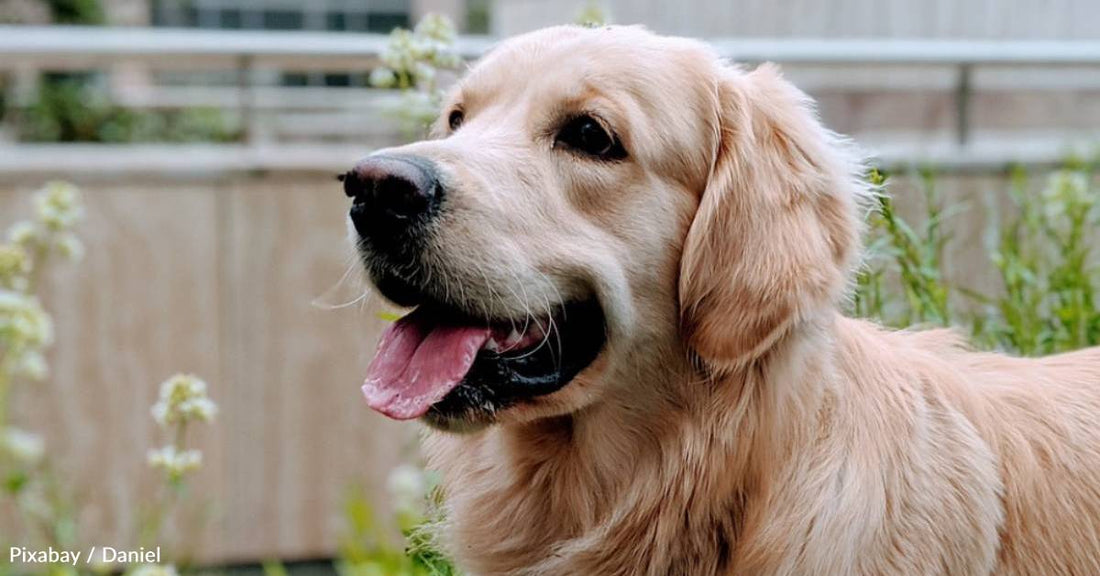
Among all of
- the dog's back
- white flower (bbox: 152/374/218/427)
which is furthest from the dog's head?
white flower (bbox: 152/374/218/427)

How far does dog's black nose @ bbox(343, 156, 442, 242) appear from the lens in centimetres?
263

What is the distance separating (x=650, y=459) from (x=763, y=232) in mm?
566

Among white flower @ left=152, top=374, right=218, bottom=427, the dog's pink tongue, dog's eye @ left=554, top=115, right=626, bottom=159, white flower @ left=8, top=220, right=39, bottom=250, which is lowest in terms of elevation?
white flower @ left=152, top=374, right=218, bottom=427

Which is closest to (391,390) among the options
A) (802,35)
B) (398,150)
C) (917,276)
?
(398,150)

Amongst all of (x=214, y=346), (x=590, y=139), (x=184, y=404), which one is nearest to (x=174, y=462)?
(x=184, y=404)

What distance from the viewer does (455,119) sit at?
339 centimetres

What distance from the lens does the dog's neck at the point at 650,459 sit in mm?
2859

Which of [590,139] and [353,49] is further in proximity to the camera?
[353,49]

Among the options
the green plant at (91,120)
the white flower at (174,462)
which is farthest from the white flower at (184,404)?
the green plant at (91,120)

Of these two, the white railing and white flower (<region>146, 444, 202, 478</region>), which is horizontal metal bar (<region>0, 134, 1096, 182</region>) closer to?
the white railing

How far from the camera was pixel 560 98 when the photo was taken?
3.01m

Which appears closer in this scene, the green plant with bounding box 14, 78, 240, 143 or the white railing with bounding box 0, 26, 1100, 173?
the white railing with bounding box 0, 26, 1100, 173

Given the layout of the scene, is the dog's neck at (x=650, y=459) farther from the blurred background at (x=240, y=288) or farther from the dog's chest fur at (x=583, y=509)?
the blurred background at (x=240, y=288)

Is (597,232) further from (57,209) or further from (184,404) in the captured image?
(57,209)
